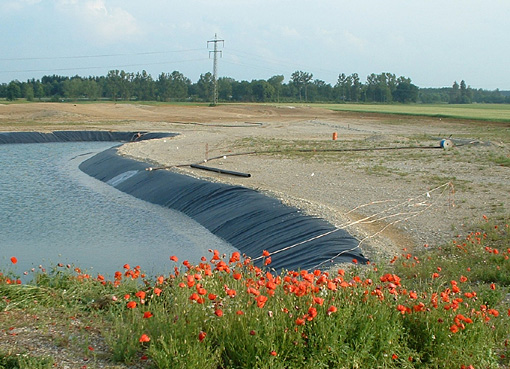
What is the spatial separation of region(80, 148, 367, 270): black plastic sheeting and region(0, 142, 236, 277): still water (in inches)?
16.5

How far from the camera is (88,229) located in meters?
15.6

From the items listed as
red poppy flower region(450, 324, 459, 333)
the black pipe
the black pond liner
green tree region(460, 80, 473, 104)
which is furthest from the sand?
green tree region(460, 80, 473, 104)

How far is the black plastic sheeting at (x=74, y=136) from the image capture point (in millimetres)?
41406

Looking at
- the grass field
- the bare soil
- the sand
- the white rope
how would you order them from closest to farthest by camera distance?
Result: the bare soil < the white rope < the sand < the grass field

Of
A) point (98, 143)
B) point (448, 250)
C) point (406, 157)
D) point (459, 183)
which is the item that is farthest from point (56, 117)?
point (448, 250)

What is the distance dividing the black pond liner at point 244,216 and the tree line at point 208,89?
289 feet

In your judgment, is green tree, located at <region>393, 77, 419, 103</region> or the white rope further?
green tree, located at <region>393, 77, 419, 103</region>

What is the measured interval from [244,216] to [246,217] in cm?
13

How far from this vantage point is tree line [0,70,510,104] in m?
115

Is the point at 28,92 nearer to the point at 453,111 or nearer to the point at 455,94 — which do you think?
the point at 453,111

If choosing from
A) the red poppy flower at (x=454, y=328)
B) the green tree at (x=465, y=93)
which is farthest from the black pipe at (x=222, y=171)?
the green tree at (x=465, y=93)

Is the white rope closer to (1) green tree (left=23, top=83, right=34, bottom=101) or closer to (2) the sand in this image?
(2) the sand

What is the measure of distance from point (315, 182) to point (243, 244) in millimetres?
5898

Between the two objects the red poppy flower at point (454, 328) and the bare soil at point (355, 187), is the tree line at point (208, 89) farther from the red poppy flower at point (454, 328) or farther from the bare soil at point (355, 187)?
the red poppy flower at point (454, 328)
